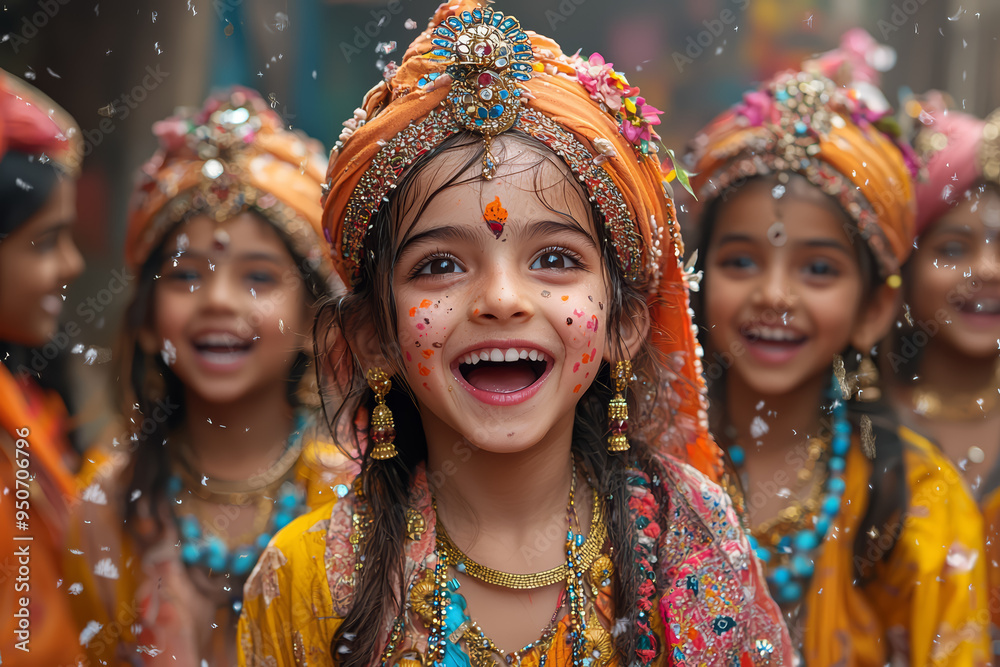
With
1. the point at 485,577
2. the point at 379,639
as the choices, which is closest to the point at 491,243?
the point at 485,577

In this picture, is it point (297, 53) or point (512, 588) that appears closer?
point (512, 588)

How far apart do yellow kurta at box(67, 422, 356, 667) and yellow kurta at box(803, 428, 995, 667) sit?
4.64 ft

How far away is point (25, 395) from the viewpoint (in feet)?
7.16

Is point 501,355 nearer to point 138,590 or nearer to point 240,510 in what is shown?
point 240,510

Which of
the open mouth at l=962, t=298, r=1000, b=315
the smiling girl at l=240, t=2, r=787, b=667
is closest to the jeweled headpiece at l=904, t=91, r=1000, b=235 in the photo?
the open mouth at l=962, t=298, r=1000, b=315

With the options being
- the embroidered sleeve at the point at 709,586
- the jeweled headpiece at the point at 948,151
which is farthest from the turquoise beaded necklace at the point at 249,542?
the jeweled headpiece at the point at 948,151

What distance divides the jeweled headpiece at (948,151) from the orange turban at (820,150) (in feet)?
0.39

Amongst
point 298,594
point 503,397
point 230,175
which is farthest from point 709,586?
point 230,175

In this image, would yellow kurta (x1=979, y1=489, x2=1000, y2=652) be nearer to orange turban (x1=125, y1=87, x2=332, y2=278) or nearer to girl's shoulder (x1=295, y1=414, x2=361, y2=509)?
girl's shoulder (x1=295, y1=414, x2=361, y2=509)

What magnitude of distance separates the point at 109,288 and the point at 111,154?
15.0 inches

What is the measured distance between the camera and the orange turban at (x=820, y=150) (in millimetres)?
2020

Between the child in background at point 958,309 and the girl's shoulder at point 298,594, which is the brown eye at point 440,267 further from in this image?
the child in background at point 958,309

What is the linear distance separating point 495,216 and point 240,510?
1.38 meters

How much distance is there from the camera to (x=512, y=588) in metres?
1.32
